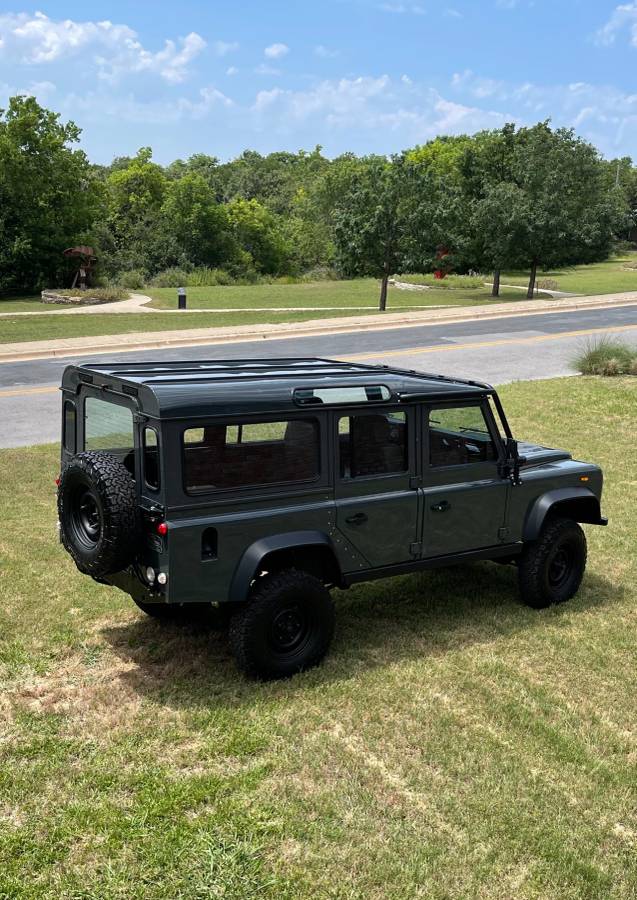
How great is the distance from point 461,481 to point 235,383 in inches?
79.3

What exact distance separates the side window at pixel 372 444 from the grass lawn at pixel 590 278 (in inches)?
1637

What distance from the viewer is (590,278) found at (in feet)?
183

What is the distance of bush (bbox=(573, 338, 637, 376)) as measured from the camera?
59.3 ft

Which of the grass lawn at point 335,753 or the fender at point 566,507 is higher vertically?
the fender at point 566,507

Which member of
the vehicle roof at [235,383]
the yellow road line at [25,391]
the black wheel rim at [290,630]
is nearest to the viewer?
the vehicle roof at [235,383]

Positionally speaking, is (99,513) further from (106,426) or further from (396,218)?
(396,218)

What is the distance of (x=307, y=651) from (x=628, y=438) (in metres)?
9.71

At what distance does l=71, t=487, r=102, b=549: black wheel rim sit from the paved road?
794 centimetres

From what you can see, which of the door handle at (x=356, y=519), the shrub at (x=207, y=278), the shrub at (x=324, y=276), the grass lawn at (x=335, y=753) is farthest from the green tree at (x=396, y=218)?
the door handle at (x=356, y=519)

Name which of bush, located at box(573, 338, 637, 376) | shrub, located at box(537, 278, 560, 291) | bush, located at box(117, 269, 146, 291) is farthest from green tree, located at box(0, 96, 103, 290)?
bush, located at box(573, 338, 637, 376)

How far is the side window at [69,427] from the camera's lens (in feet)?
21.7

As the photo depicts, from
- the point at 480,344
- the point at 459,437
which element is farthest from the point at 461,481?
the point at 480,344

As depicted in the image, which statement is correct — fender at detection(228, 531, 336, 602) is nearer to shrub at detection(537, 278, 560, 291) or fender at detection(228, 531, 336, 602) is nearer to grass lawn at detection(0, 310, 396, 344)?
grass lawn at detection(0, 310, 396, 344)

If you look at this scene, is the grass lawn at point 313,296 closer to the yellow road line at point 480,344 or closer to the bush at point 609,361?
the yellow road line at point 480,344
